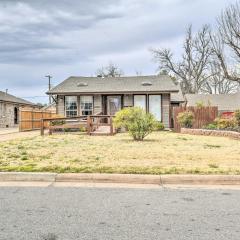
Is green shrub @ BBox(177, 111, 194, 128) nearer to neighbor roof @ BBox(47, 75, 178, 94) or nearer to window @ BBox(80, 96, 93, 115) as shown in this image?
neighbor roof @ BBox(47, 75, 178, 94)

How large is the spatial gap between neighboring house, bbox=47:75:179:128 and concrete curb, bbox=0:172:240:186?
67.6 ft

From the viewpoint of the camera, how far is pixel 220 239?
14.4ft

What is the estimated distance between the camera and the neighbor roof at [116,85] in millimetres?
28695

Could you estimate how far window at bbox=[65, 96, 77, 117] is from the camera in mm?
29797

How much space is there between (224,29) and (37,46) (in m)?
17.3

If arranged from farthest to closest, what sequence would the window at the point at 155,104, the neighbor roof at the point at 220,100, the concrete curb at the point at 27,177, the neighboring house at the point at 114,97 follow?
the neighbor roof at the point at 220,100 < the window at the point at 155,104 < the neighboring house at the point at 114,97 < the concrete curb at the point at 27,177

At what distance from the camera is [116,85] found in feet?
98.6

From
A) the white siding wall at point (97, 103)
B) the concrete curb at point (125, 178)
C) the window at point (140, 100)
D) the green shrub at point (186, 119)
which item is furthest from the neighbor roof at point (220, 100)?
the concrete curb at point (125, 178)

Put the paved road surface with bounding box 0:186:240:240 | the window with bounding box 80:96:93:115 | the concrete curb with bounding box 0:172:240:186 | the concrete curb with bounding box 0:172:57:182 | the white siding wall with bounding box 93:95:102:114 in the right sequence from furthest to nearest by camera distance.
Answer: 1. the window with bounding box 80:96:93:115
2. the white siding wall with bounding box 93:95:102:114
3. the concrete curb with bounding box 0:172:57:182
4. the concrete curb with bounding box 0:172:240:186
5. the paved road surface with bounding box 0:186:240:240

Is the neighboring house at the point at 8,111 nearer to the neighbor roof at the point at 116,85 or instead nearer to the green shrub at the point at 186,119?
the neighbor roof at the point at 116,85

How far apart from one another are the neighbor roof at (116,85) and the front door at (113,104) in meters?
0.82

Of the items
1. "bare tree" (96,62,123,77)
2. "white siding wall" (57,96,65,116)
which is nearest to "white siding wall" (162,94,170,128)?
"white siding wall" (57,96,65,116)

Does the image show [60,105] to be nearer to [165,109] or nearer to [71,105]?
[71,105]

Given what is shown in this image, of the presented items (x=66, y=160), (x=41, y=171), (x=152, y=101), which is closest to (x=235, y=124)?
(x=152, y=101)
